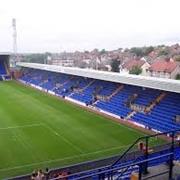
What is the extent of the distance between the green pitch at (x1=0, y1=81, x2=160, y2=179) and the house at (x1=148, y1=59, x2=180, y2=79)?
3665 cm

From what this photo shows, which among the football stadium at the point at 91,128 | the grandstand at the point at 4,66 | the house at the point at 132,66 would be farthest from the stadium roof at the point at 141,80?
the house at the point at 132,66

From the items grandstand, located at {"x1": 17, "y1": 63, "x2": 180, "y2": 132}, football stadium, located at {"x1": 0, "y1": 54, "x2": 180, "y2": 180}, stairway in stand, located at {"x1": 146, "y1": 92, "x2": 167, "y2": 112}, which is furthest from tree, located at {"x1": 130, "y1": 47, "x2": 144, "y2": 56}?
stairway in stand, located at {"x1": 146, "y1": 92, "x2": 167, "y2": 112}

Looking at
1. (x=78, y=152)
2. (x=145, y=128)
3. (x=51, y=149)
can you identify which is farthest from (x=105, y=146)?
(x=145, y=128)

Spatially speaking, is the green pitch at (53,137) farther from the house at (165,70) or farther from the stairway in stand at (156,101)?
the house at (165,70)

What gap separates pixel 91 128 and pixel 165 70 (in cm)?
4588

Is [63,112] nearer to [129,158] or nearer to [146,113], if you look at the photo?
[146,113]

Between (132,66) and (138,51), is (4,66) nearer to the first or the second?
(132,66)

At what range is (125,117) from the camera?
101 ft

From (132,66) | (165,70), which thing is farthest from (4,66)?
(165,70)

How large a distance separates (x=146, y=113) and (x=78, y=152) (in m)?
9.90

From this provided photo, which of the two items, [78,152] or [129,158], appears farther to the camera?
[78,152]

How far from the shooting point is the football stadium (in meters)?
17.0

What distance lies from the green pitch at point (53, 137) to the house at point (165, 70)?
36650mm

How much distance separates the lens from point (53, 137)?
25.2 metres
